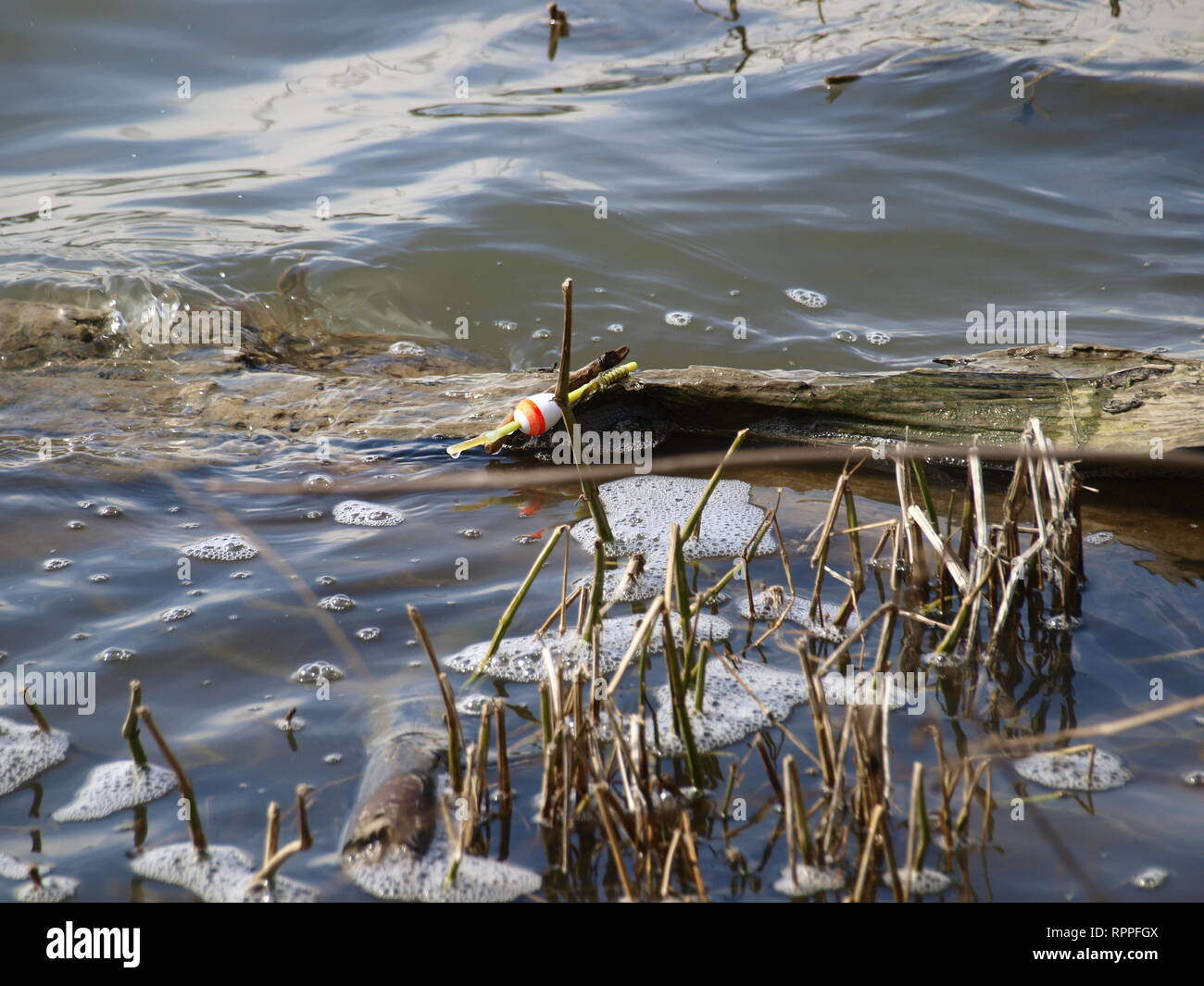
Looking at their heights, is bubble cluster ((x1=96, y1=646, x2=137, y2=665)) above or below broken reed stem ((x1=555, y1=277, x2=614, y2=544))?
below

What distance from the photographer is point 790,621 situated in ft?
11.5

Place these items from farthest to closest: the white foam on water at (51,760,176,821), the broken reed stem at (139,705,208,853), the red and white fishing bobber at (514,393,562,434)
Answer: the red and white fishing bobber at (514,393,562,434)
the white foam on water at (51,760,176,821)
the broken reed stem at (139,705,208,853)

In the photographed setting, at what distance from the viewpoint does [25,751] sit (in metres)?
2.88

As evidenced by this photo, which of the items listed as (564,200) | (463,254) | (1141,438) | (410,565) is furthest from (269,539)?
(564,200)

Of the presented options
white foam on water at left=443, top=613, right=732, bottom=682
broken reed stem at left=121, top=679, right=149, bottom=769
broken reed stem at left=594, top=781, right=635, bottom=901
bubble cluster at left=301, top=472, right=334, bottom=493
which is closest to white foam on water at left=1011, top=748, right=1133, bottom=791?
white foam on water at left=443, top=613, right=732, bottom=682

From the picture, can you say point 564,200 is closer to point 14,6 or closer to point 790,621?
point 790,621

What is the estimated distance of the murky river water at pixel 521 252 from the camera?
9.77 ft

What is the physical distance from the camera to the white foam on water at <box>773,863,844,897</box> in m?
2.37

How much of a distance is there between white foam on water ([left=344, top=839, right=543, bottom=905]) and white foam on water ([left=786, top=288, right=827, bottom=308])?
6275mm

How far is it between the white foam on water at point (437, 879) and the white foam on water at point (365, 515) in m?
2.04

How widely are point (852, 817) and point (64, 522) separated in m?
3.40

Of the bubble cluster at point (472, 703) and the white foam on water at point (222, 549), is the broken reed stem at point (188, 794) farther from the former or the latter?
the white foam on water at point (222, 549)

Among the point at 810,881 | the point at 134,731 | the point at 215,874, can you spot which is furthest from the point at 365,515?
the point at 810,881

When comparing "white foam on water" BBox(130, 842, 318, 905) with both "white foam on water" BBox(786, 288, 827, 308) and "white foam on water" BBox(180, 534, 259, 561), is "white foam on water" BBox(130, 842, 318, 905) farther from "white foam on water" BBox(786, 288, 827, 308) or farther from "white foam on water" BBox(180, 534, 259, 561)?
"white foam on water" BBox(786, 288, 827, 308)
